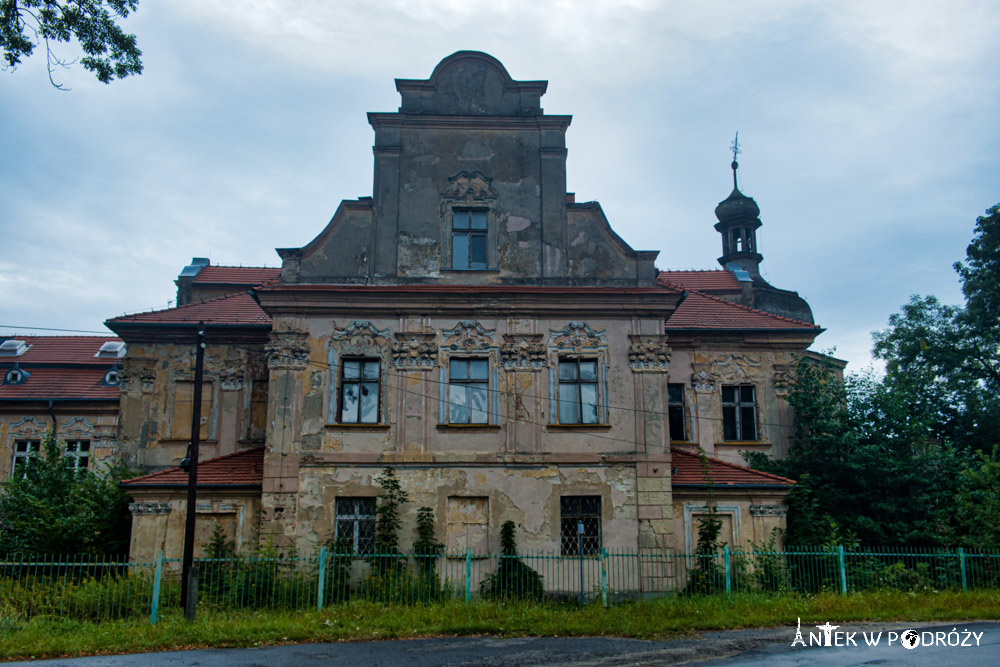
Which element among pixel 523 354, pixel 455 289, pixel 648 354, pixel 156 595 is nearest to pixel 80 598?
pixel 156 595

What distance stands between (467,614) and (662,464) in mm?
6196

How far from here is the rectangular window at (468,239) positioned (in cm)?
1994

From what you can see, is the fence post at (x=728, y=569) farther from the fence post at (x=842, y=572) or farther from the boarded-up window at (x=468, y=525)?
the boarded-up window at (x=468, y=525)

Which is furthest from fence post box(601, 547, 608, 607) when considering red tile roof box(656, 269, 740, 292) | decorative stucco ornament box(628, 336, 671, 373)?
red tile roof box(656, 269, 740, 292)

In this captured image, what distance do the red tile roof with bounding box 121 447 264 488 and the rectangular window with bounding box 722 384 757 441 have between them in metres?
13.3

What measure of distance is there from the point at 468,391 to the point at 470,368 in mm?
554

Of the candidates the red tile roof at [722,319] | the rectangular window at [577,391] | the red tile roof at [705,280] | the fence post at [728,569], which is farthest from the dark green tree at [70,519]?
the red tile roof at [705,280]

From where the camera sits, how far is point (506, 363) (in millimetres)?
19266

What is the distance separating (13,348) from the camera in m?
32.7

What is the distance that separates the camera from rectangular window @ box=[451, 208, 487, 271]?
65.4 ft

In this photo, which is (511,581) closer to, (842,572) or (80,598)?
(842,572)

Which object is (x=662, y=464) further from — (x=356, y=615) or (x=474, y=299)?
(x=356, y=615)

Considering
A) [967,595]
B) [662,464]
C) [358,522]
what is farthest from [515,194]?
[967,595]

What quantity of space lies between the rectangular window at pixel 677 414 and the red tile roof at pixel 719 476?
12.0 feet
